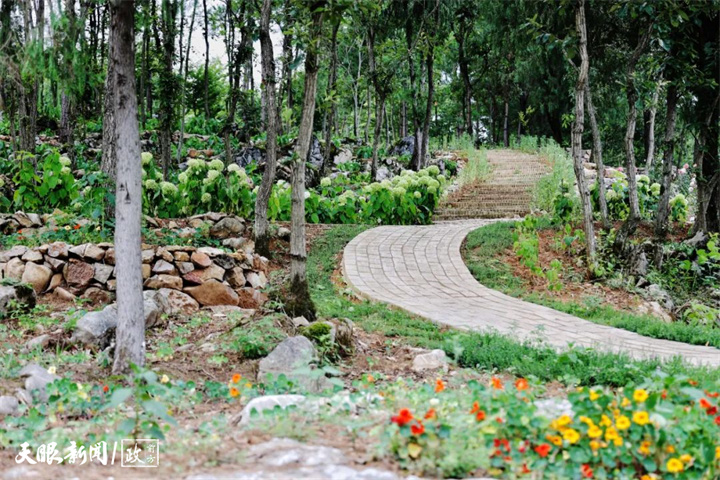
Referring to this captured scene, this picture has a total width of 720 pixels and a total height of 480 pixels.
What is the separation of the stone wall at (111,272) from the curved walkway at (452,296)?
1581 mm

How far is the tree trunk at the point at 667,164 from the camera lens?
9250 mm

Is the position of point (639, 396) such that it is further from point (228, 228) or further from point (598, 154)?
point (598, 154)

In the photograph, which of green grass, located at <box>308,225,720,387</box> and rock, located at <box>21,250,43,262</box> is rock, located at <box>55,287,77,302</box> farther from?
green grass, located at <box>308,225,720,387</box>

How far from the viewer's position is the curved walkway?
530 centimetres

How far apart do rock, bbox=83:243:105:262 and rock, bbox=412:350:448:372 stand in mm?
3765

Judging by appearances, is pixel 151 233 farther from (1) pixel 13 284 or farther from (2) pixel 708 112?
(2) pixel 708 112

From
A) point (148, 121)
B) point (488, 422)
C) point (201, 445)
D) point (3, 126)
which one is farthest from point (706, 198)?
point (3, 126)

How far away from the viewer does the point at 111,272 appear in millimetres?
6516

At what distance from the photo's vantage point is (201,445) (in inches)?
100.0

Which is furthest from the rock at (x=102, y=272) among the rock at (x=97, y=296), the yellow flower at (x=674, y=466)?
the yellow flower at (x=674, y=466)

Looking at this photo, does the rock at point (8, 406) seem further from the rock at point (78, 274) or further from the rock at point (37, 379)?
the rock at point (78, 274)

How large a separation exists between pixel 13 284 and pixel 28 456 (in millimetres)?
3849

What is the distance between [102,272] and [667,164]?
25.7ft

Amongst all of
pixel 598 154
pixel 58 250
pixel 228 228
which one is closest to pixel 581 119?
pixel 598 154
